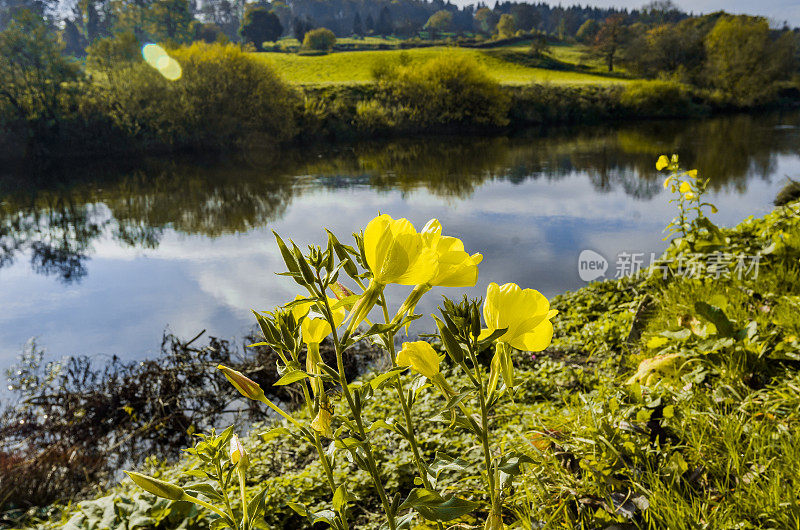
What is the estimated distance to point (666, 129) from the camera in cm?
2242

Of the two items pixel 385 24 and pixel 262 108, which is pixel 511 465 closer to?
pixel 262 108

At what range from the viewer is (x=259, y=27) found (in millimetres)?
60156

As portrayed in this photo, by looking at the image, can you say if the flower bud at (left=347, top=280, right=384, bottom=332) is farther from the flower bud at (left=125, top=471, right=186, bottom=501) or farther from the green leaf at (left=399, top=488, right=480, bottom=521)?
the flower bud at (left=125, top=471, right=186, bottom=501)

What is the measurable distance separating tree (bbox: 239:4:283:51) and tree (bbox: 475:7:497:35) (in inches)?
1345

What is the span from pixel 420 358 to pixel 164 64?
22.9m

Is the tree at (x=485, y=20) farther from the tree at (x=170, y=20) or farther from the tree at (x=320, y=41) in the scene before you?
the tree at (x=170, y=20)

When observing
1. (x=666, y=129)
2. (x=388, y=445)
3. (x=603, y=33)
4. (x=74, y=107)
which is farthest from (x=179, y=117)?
(x=603, y=33)

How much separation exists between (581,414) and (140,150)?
2119 cm

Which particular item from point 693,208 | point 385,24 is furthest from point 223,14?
point 693,208

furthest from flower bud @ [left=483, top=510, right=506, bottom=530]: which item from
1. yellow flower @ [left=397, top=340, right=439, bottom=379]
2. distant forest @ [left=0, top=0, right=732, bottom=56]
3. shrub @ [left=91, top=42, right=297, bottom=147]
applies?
distant forest @ [left=0, top=0, right=732, bottom=56]

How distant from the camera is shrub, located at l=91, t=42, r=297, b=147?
1886 centimetres

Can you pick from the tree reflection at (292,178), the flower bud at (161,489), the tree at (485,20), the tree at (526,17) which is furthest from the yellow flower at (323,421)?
the tree at (485,20)

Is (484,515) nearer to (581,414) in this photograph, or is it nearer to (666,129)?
(581,414)

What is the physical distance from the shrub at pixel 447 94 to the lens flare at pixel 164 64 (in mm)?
9550
